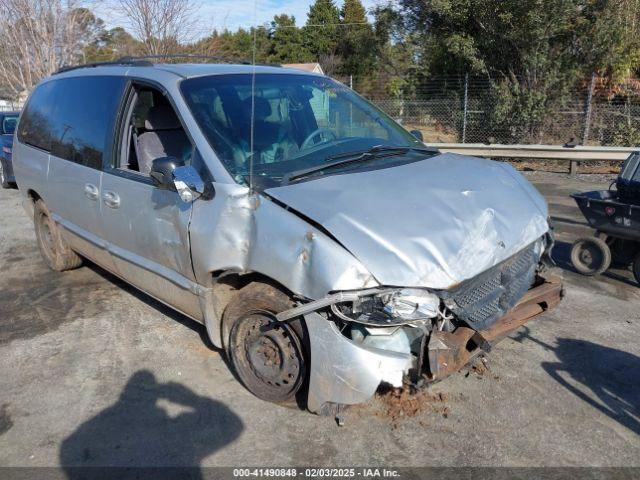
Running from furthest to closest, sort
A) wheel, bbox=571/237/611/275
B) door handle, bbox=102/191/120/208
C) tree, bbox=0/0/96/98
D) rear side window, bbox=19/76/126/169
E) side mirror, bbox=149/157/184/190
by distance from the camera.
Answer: tree, bbox=0/0/96/98
wheel, bbox=571/237/611/275
rear side window, bbox=19/76/126/169
door handle, bbox=102/191/120/208
side mirror, bbox=149/157/184/190

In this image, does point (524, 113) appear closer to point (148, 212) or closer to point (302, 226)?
point (148, 212)

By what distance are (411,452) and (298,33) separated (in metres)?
33.4

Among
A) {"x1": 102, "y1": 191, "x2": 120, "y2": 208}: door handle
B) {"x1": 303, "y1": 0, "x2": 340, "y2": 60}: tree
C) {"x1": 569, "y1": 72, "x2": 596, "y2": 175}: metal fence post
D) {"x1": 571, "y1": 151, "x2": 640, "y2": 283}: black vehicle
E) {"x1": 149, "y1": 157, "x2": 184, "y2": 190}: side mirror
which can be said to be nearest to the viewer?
{"x1": 149, "y1": 157, "x2": 184, "y2": 190}: side mirror

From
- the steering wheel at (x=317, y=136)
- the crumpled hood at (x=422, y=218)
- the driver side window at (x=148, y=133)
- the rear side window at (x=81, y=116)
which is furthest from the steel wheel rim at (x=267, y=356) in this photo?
the rear side window at (x=81, y=116)

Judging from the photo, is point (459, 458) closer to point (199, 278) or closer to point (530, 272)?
point (530, 272)

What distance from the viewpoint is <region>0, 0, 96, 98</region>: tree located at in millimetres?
18188

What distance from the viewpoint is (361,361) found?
2877mm

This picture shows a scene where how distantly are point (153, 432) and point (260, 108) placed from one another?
2222mm

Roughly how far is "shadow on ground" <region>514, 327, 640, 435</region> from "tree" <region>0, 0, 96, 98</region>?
1808 centimetres

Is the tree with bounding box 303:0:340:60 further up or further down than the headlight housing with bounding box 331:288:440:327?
further up

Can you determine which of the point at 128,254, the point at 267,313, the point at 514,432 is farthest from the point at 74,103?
the point at 514,432

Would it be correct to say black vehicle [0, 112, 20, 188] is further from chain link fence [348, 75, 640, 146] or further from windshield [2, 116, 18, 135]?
chain link fence [348, 75, 640, 146]

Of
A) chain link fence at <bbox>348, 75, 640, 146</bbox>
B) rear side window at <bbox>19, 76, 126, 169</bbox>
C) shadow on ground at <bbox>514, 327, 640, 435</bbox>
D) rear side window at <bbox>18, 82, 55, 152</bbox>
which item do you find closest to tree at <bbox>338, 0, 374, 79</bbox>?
chain link fence at <bbox>348, 75, 640, 146</bbox>

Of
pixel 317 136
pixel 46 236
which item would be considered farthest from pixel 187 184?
pixel 46 236
